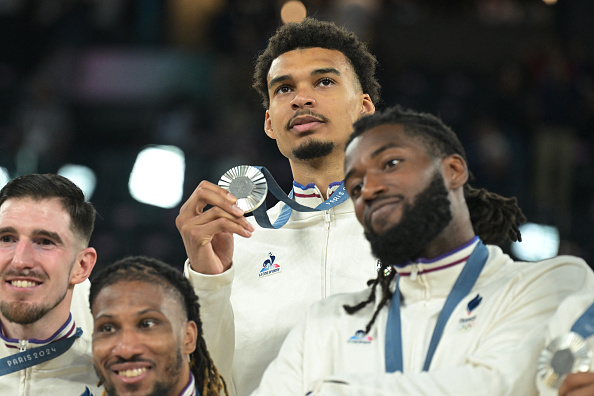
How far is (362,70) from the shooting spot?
4.29 meters

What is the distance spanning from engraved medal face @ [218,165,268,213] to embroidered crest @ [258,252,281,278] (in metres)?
0.61

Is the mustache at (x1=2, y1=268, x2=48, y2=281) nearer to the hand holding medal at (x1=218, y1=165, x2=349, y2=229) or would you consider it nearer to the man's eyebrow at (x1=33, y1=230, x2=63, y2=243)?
the man's eyebrow at (x1=33, y1=230, x2=63, y2=243)

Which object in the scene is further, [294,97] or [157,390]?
[294,97]

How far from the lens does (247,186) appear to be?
11.0ft

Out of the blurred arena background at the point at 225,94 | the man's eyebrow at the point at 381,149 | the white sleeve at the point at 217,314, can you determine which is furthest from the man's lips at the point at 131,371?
the blurred arena background at the point at 225,94

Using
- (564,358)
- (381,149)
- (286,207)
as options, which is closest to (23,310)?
(286,207)

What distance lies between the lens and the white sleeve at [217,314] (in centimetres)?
340

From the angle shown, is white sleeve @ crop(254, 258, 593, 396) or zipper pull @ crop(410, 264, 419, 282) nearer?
white sleeve @ crop(254, 258, 593, 396)

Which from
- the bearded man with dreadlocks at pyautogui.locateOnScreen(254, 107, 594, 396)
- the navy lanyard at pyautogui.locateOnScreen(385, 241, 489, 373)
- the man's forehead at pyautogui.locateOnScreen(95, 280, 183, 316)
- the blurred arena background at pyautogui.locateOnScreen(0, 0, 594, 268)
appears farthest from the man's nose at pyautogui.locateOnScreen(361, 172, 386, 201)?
the blurred arena background at pyautogui.locateOnScreen(0, 0, 594, 268)

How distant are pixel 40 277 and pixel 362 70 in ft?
5.87

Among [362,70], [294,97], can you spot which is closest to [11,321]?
[294,97]

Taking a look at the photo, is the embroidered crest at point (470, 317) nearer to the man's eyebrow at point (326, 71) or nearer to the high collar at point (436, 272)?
the high collar at point (436, 272)

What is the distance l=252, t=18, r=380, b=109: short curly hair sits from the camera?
4.18 meters

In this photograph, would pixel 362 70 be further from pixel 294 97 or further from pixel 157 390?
pixel 157 390
